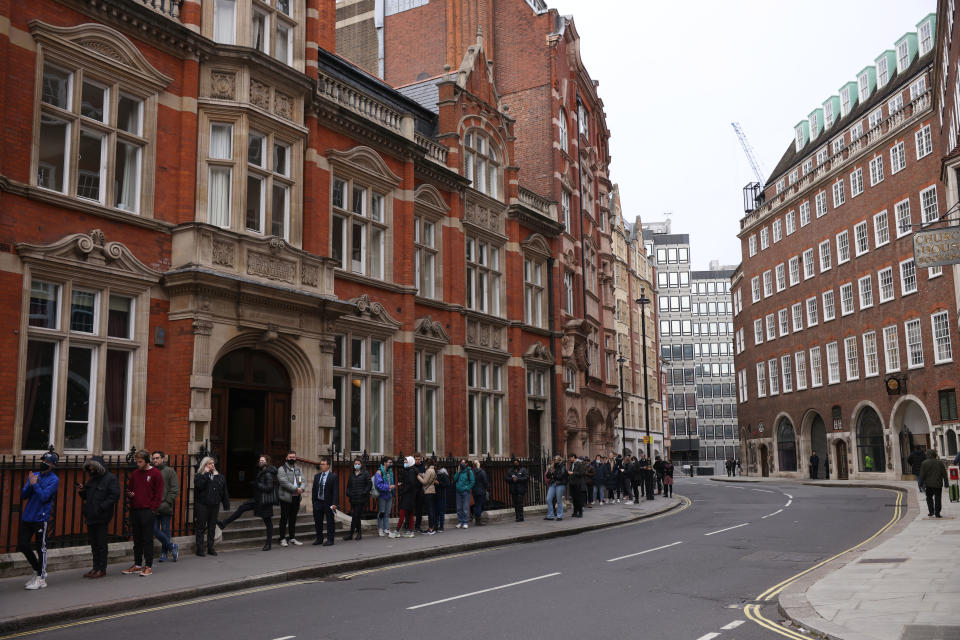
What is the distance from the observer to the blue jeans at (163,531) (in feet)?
46.5

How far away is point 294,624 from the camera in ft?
30.1

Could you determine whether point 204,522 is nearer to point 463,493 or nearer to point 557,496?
point 463,493

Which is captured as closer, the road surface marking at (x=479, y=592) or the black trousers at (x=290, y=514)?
the road surface marking at (x=479, y=592)

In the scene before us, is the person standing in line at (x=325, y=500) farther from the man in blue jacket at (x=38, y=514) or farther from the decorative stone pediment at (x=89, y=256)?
the man in blue jacket at (x=38, y=514)

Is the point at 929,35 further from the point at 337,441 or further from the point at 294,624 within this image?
the point at 294,624

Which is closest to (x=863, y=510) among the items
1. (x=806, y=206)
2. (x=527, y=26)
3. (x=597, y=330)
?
(x=597, y=330)

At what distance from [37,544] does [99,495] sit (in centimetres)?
101

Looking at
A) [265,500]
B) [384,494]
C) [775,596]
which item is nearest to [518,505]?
[384,494]

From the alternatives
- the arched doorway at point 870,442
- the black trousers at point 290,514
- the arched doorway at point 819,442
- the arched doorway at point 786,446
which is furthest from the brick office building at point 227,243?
the arched doorway at point 786,446

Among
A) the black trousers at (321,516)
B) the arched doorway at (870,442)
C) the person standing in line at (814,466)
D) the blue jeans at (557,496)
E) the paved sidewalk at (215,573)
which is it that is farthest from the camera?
the person standing in line at (814,466)

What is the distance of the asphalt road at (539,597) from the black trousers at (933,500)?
10.9 feet

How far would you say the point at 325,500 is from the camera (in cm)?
1694

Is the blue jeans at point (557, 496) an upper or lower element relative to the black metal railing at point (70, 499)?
lower

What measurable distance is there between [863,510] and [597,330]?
1823cm
